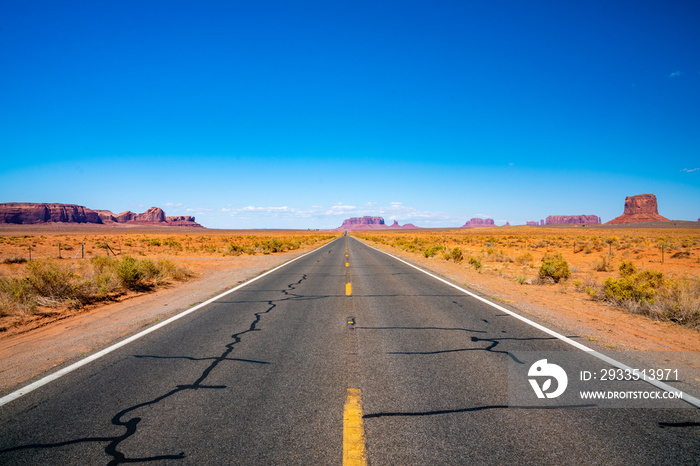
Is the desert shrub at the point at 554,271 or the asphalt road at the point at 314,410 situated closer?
the asphalt road at the point at 314,410

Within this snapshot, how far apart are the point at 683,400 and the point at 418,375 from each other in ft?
8.25

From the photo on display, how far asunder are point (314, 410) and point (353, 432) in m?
0.55

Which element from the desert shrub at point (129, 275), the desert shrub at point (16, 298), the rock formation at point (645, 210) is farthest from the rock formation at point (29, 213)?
the rock formation at point (645, 210)

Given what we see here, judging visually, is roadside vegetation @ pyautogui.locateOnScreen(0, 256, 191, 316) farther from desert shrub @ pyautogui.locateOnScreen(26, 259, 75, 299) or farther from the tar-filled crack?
the tar-filled crack

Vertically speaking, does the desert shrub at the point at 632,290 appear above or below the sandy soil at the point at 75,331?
above

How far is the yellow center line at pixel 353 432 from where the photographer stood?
98.1 inches

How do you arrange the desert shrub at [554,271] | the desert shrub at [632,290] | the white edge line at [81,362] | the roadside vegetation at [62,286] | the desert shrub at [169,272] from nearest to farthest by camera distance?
the white edge line at [81,362]
the roadside vegetation at [62,286]
the desert shrub at [632,290]
the desert shrub at [554,271]
the desert shrub at [169,272]

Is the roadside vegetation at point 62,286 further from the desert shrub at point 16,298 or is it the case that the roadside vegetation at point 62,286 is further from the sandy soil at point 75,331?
the sandy soil at point 75,331

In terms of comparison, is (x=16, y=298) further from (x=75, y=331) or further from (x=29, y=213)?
(x=29, y=213)

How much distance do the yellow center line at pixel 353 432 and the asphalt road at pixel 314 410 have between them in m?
0.06

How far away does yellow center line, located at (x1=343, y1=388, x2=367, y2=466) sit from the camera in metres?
2.49

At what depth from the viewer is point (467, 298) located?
910 centimetres

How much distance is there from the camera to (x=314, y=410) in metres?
3.24

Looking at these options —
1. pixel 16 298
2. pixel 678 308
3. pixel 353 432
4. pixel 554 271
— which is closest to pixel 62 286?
pixel 16 298
